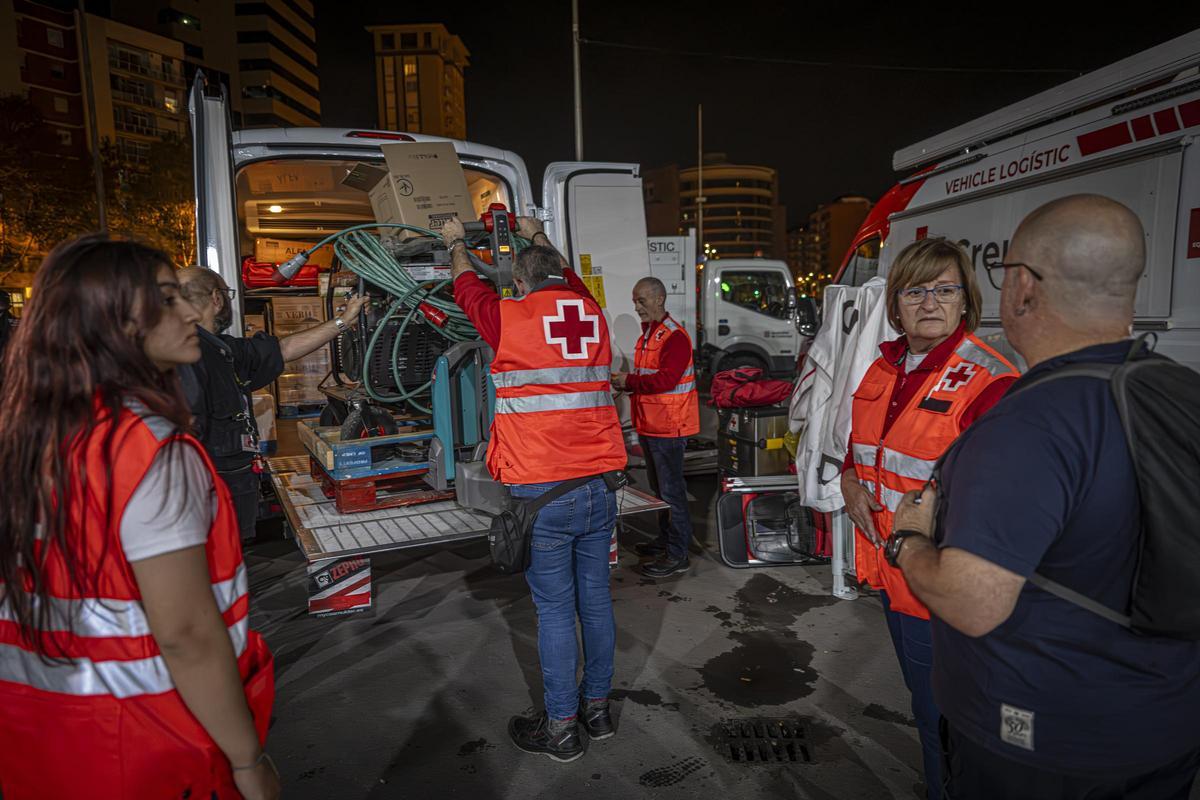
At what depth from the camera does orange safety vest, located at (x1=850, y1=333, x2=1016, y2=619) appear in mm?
1956

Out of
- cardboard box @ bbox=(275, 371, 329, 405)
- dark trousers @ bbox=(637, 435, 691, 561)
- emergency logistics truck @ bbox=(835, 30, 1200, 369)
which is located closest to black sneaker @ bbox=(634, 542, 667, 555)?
dark trousers @ bbox=(637, 435, 691, 561)

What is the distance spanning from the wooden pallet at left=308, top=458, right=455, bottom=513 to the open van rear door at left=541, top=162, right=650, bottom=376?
196 centimetres

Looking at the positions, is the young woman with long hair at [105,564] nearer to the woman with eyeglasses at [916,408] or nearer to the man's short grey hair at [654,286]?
the woman with eyeglasses at [916,408]

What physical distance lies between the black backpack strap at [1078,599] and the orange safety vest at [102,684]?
1415mm

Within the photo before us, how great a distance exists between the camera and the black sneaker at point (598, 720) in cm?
290

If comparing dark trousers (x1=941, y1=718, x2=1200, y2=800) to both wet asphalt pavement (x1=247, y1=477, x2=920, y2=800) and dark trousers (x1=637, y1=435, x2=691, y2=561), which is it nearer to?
wet asphalt pavement (x1=247, y1=477, x2=920, y2=800)

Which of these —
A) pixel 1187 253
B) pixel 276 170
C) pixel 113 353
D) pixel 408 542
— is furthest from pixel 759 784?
pixel 276 170

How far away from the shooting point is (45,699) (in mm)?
1167

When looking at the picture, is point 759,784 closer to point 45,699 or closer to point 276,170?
point 45,699

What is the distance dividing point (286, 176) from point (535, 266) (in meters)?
3.82

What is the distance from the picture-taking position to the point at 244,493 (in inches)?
138

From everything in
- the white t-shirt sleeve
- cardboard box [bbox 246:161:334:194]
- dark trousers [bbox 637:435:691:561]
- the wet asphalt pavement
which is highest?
cardboard box [bbox 246:161:334:194]

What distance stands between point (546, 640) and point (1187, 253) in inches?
142

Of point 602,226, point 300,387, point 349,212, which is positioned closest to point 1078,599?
point 602,226
